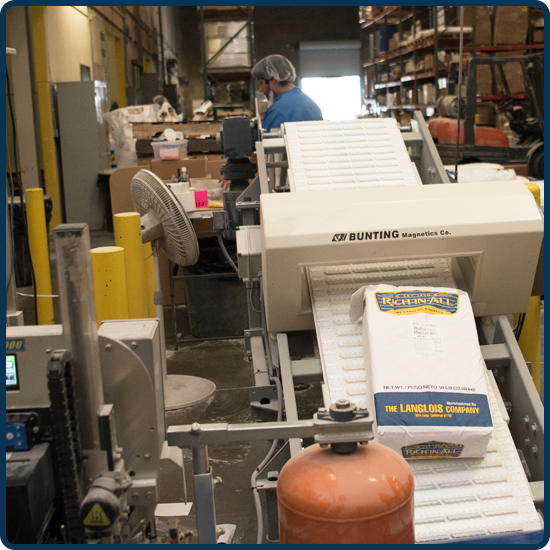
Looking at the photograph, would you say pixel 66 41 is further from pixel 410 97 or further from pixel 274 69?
pixel 410 97

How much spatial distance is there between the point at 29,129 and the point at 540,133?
691cm

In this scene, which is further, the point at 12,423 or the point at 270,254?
the point at 270,254

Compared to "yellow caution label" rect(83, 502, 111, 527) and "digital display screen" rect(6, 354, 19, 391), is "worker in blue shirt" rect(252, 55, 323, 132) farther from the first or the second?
"yellow caution label" rect(83, 502, 111, 527)

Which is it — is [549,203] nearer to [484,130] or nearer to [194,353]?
[194,353]

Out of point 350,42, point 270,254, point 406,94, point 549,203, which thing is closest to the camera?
point 270,254

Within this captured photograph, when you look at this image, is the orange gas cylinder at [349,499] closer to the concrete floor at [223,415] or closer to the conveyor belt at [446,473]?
the concrete floor at [223,415]

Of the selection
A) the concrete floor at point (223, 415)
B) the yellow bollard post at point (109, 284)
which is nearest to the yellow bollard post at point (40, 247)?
the concrete floor at point (223, 415)

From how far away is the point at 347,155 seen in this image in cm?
292

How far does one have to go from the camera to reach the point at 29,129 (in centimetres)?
847

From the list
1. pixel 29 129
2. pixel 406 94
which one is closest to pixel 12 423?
pixel 29 129

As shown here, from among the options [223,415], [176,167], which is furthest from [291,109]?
[223,415]

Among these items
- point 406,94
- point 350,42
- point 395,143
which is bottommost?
point 395,143

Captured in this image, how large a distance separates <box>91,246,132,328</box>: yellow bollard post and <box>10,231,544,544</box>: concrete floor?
79 cm

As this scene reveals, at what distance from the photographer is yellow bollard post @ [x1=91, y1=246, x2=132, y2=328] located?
123 inches
